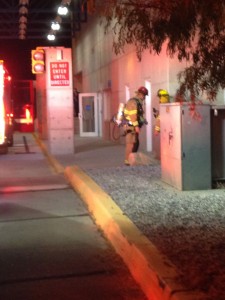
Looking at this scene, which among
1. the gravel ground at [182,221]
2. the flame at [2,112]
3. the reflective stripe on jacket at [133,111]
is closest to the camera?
the gravel ground at [182,221]

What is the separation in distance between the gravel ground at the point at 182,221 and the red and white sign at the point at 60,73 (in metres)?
7.10

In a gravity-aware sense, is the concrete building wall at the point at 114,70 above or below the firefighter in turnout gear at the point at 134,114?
above

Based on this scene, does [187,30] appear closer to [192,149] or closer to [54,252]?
[54,252]

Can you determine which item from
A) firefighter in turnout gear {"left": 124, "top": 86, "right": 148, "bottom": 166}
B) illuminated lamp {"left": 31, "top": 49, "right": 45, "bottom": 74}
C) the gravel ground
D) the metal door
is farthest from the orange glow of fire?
the gravel ground

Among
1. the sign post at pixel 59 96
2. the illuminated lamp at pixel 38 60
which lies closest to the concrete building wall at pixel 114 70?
the sign post at pixel 59 96

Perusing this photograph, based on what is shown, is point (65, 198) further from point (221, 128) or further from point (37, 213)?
point (221, 128)

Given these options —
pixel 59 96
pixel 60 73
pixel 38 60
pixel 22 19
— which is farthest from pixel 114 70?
pixel 22 19

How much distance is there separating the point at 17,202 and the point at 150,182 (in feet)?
8.23

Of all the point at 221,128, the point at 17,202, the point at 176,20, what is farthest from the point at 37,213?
the point at 176,20

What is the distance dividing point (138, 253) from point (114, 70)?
64.2 ft

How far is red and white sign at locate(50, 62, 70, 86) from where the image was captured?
1888 cm

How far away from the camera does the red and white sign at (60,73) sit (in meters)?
18.9

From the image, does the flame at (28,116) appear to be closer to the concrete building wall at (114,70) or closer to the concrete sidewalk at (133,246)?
the concrete building wall at (114,70)

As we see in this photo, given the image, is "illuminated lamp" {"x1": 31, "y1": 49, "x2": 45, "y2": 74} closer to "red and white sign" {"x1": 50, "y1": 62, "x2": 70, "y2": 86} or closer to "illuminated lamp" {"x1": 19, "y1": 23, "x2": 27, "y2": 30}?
"red and white sign" {"x1": 50, "y1": 62, "x2": 70, "y2": 86}
